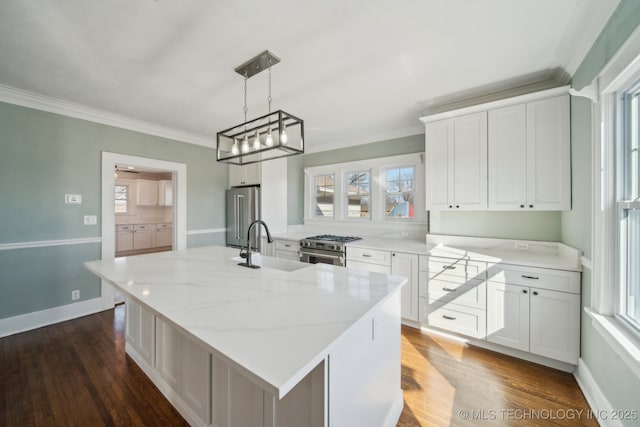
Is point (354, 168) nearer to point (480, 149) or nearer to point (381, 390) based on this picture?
point (480, 149)

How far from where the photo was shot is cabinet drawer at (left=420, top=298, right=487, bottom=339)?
7.55 ft

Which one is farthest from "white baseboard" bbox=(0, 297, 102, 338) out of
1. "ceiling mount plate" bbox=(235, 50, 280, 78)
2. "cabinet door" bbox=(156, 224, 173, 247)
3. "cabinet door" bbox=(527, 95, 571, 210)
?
"cabinet door" bbox=(527, 95, 571, 210)

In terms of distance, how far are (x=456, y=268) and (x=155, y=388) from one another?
2741 mm

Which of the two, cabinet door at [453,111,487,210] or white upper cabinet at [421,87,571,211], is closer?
white upper cabinet at [421,87,571,211]

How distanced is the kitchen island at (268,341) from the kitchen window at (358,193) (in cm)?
239

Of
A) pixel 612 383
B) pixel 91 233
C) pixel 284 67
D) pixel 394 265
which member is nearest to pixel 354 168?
pixel 394 265

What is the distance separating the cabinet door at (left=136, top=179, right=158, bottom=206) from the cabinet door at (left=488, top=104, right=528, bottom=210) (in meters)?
7.73

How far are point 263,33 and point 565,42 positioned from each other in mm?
2149

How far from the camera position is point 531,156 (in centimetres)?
227

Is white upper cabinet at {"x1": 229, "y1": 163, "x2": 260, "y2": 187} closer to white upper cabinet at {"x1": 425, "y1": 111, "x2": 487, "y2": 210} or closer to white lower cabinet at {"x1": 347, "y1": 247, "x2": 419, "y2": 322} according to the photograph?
white lower cabinet at {"x1": 347, "y1": 247, "x2": 419, "y2": 322}

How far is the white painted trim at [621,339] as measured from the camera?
3.74ft

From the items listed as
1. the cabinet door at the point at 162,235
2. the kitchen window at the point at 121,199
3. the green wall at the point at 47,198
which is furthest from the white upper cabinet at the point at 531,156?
the kitchen window at the point at 121,199

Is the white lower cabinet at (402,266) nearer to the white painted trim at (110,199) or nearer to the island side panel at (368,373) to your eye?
the island side panel at (368,373)

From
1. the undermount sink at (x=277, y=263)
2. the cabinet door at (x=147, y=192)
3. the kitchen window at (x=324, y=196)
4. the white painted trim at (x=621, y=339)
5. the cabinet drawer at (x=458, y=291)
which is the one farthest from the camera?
the cabinet door at (x=147, y=192)
